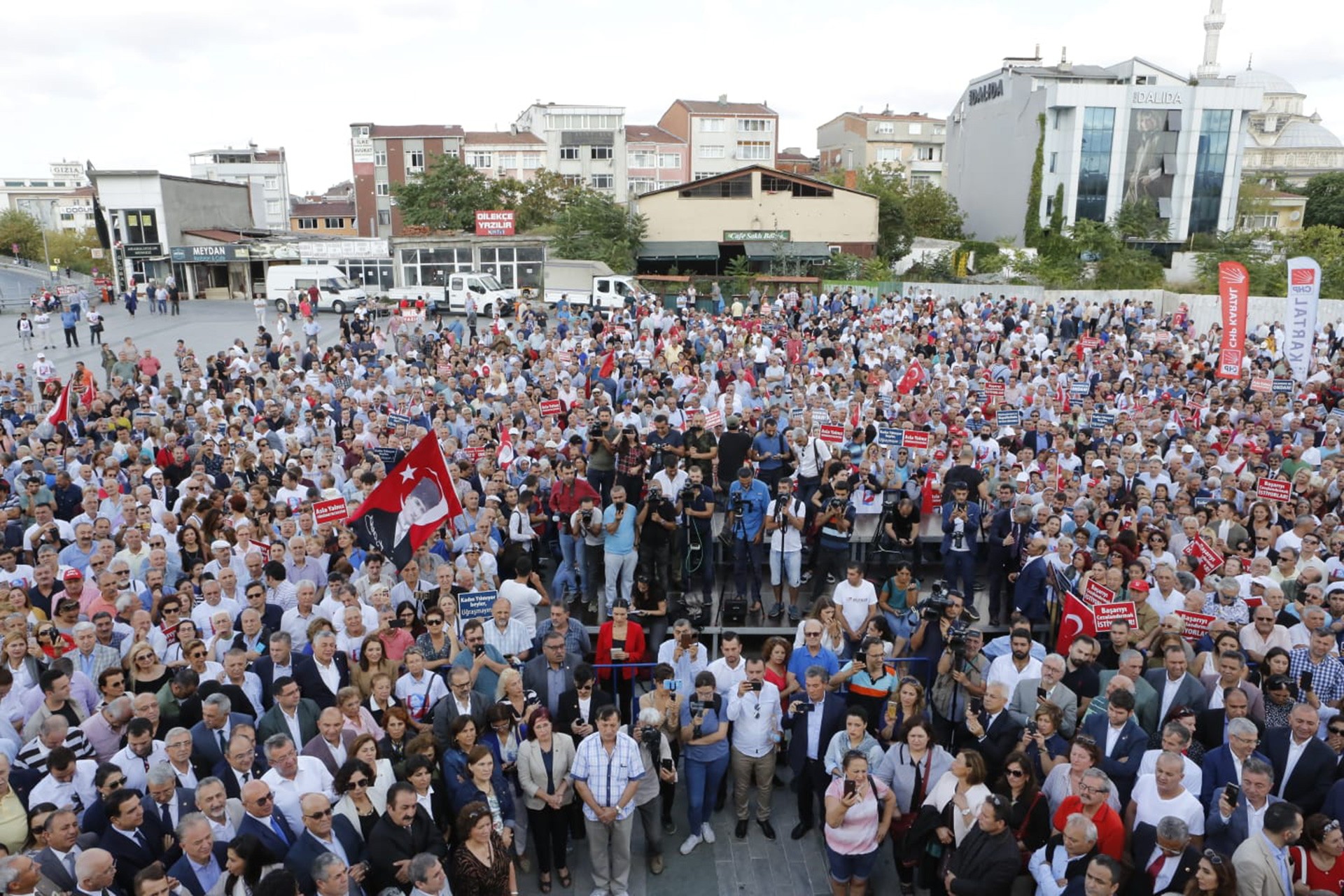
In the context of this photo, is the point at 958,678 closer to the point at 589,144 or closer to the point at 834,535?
the point at 834,535

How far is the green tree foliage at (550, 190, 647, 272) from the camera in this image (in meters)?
41.3

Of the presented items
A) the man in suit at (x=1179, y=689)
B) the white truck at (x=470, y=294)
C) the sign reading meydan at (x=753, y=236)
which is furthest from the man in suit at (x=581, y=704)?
the sign reading meydan at (x=753, y=236)

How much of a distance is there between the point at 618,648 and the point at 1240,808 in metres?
4.37

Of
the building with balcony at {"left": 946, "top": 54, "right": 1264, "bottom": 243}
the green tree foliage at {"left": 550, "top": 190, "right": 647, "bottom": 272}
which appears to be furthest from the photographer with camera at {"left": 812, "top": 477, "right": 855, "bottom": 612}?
the building with balcony at {"left": 946, "top": 54, "right": 1264, "bottom": 243}

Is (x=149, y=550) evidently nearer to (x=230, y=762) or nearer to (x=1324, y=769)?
(x=230, y=762)

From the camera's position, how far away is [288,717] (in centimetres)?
612

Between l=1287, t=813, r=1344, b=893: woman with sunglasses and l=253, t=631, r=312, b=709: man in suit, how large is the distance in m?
6.38

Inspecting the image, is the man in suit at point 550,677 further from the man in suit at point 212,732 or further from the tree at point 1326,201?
the tree at point 1326,201

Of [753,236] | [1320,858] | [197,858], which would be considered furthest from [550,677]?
[753,236]

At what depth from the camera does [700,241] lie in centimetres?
4559

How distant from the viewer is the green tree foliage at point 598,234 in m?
41.3

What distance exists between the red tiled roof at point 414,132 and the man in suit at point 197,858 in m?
66.0

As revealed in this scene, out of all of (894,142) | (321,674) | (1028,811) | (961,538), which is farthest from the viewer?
(894,142)

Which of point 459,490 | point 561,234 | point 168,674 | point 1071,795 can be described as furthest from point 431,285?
point 1071,795
